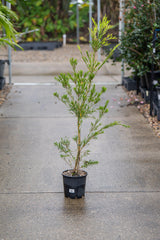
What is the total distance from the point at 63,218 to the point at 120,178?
1315 millimetres

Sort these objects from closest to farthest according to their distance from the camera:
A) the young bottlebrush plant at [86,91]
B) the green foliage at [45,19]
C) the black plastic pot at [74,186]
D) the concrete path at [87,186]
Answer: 1. the concrete path at [87,186]
2. the young bottlebrush plant at [86,91]
3. the black plastic pot at [74,186]
4. the green foliage at [45,19]

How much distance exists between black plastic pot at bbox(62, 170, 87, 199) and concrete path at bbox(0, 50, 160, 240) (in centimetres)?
8

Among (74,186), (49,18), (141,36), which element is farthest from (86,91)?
(49,18)

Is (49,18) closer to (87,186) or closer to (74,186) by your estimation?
(87,186)

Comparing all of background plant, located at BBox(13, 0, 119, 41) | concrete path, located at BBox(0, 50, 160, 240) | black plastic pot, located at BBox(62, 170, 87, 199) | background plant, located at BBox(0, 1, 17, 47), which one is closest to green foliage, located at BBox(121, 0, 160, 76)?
concrete path, located at BBox(0, 50, 160, 240)

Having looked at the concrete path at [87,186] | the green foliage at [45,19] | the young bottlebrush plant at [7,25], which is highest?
the green foliage at [45,19]

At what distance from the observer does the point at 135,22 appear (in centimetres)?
970

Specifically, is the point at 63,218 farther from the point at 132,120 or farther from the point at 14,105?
the point at 14,105

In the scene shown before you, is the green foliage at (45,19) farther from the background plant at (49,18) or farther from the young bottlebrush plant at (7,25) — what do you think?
the young bottlebrush plant at (7,25)

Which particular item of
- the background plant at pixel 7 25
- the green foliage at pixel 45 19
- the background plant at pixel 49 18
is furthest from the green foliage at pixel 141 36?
the green foliage at pixel 45 19

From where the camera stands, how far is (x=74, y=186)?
4.60 meters

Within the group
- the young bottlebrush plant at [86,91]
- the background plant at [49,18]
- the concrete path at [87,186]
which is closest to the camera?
the concrete path at [87,186]

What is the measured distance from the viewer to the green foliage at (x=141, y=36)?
364 inches

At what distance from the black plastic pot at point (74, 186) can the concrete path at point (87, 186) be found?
0.08m
